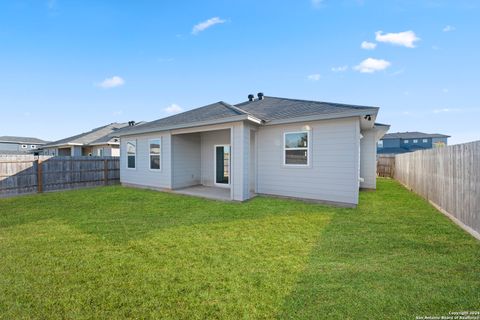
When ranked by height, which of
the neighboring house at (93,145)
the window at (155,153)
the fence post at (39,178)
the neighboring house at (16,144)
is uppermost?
the neighboring house at (16,144)

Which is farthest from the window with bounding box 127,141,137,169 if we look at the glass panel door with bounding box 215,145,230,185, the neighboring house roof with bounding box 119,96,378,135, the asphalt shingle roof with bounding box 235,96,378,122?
the asphalt shingle roof with bounding box 235,96,378,122

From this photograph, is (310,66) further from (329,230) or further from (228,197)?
(329,230)

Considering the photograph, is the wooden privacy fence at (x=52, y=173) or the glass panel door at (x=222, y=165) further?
the glass panel door at (x=222, y=165)

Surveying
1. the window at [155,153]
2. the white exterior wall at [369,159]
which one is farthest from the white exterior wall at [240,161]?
the white exterior wall at [369,159]

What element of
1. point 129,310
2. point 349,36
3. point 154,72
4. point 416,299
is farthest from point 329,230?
point 154,72

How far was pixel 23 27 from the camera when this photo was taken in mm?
8766

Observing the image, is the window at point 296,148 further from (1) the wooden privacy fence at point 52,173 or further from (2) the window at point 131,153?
(1) the wooden privacy fence at point 52,173

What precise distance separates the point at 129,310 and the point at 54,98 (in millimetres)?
18572

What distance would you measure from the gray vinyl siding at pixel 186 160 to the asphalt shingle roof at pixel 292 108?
340 cm

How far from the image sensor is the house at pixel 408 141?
126ft

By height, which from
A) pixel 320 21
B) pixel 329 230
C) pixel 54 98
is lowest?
pixel 329 230

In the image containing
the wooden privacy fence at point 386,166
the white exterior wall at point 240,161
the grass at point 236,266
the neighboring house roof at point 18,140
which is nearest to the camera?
the grass at point 236,266

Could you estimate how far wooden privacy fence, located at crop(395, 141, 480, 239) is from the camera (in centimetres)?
438

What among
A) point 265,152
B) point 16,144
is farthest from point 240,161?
point 16,144
